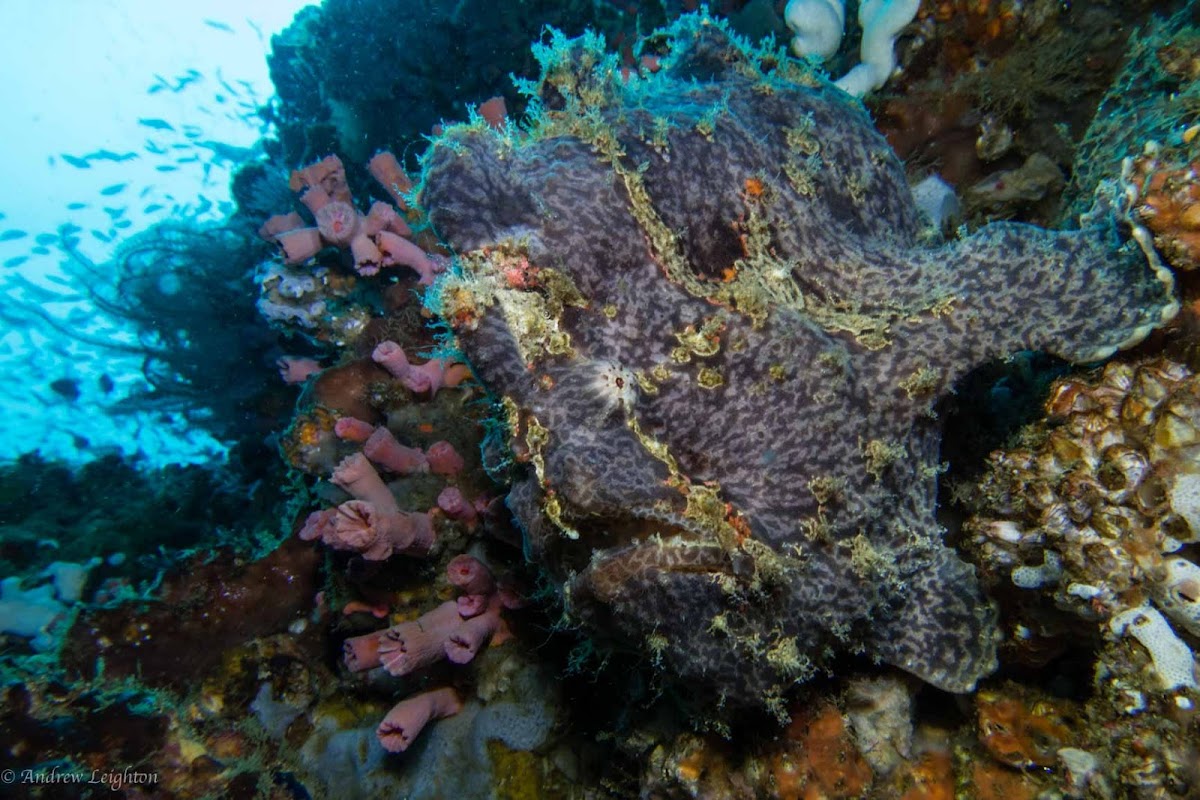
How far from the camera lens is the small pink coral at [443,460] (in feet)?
17.4

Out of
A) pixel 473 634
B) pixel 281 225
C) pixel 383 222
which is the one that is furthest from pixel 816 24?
pixel 281 225

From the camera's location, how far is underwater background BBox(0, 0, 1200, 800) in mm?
2742

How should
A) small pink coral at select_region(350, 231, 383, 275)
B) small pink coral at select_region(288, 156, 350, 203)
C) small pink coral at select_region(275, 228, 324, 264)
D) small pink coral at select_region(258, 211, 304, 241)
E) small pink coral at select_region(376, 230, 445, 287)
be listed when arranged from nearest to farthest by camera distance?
small pink coral at select_region(350, 231, 383, 275)
small pink coral at select_region(376, 230, 445, 287)
small pink coral at select_region(275, 228, 324, 264)
small pink coral at select_region(288, 156, 350, 203)
small pink coral at select_region(258, 211, 304, 241)

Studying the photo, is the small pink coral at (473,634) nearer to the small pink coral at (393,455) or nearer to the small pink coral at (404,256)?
the small pink coral at (393,455)

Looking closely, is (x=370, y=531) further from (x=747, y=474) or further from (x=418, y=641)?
(x=747, y=474)

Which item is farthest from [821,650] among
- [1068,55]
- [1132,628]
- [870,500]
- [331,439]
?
[1068,55]

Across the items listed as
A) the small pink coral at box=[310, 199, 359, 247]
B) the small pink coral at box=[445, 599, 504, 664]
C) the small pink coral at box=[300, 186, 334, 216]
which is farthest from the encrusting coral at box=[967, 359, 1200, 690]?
the small pink coral at box=[300, 186, 334, 216]

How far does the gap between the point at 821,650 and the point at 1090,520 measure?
1.39 meters

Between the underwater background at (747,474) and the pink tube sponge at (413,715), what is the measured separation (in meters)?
0.05

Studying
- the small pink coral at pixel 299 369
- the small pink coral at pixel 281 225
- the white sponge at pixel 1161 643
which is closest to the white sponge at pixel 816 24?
the white sponge at pixel 1161 643

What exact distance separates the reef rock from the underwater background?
0.02 m

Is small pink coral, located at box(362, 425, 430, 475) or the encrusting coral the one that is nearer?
the encrusting coral

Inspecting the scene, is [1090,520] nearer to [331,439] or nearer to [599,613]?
[599,613]

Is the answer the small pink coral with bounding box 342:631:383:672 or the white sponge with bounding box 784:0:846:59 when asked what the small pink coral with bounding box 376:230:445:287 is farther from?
the white sponge with bounding box 784:0:846:59
